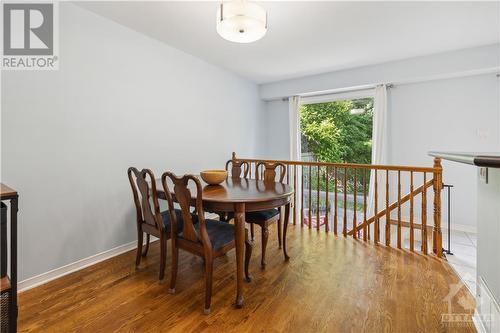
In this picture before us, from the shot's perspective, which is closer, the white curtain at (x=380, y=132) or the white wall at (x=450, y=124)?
the white wall at (x=450, y=124)

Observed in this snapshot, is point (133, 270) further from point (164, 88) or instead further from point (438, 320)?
point (438, 320)

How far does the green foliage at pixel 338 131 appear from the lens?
421cm

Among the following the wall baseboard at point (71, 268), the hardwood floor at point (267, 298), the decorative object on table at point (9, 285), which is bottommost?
the hardwood floor at point (267, 298)

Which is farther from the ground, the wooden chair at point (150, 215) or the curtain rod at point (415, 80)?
the curtain rod at point (415, 80)

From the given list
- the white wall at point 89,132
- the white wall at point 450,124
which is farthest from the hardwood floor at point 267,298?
the white wall at point 450,124

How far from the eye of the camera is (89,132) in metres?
2.31

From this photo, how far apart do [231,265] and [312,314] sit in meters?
0.91

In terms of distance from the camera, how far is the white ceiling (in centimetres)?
223

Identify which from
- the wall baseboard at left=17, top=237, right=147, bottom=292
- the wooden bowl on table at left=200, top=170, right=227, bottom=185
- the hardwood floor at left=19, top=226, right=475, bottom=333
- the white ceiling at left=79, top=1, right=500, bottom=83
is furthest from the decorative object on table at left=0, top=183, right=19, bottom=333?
the white ceiling at left=79, top=1, right=500, bottom=83

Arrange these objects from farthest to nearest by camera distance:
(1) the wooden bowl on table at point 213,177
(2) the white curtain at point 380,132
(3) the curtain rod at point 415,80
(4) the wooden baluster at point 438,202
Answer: (2) the white curtain at point 380,132 → (3) the curtain rod at point 415,80 → (4) the wooden baluster at point 438,202 → (1) the wooden bowl on table at point 213,177

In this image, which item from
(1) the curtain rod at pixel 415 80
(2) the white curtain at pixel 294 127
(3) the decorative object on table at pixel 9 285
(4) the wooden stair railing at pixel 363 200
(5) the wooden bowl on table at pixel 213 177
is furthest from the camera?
(2) the white curtain at pixel 294 127

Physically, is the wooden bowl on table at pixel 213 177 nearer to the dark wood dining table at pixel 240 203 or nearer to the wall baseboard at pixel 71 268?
the dark wood dining table at pixel 240 203

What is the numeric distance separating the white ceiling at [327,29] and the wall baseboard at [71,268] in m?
2.33

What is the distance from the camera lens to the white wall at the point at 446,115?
10.9ft
